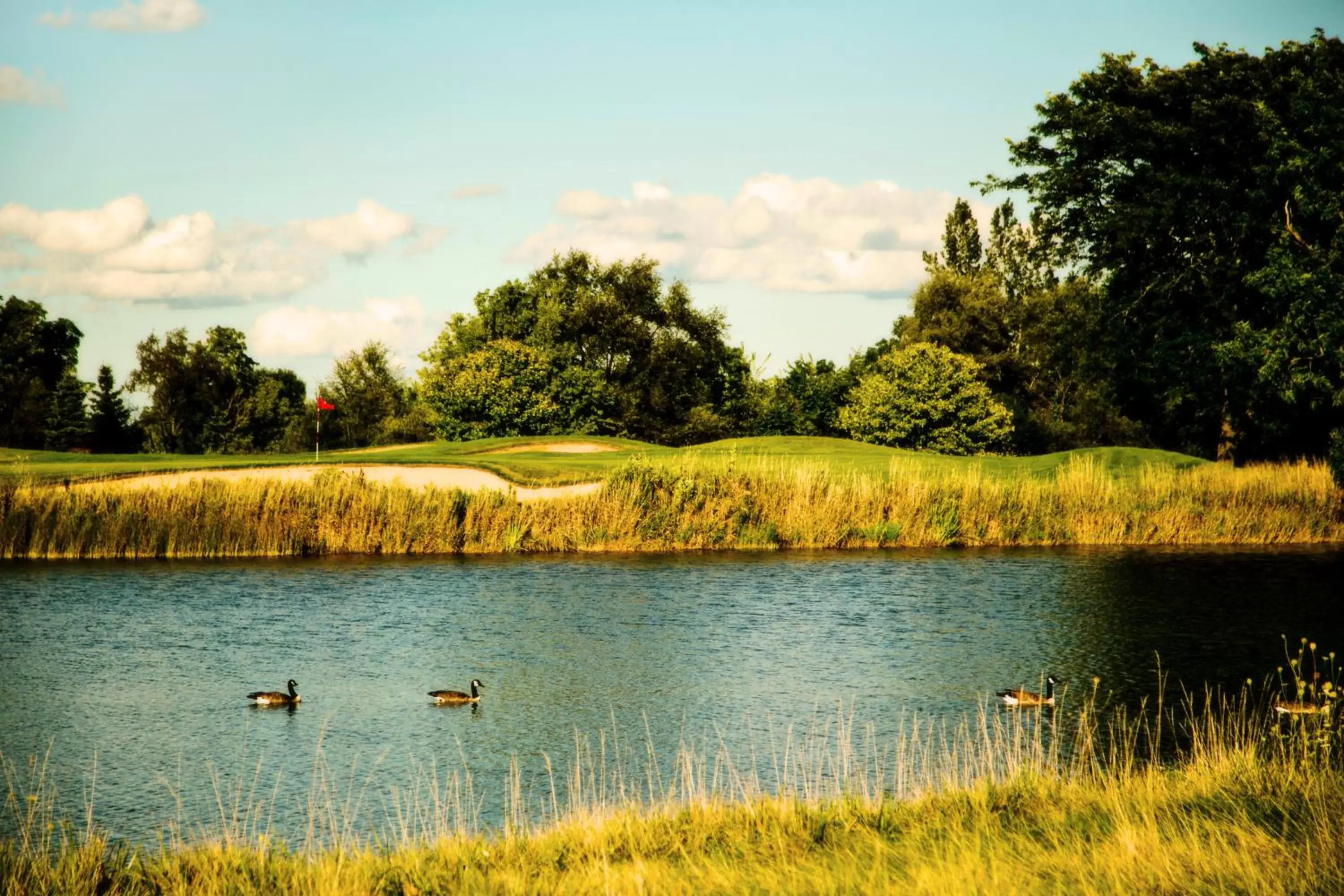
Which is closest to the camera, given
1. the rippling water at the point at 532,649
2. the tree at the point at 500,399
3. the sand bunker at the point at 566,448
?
the rippling water at the point at 532,649

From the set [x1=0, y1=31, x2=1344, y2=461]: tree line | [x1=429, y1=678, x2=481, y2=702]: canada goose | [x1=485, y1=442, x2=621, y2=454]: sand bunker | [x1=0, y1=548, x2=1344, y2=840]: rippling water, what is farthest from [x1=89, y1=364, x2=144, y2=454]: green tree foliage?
[x1=429, y1=678, x2=481, y2=702]: canada goose

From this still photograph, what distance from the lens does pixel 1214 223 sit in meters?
35.8

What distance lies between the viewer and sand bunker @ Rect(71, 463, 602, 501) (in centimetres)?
2889

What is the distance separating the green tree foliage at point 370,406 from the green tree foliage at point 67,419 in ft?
43.7

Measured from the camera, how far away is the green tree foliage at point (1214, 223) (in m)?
30.1

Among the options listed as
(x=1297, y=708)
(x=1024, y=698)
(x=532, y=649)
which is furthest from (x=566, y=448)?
(x=1297, y=708)

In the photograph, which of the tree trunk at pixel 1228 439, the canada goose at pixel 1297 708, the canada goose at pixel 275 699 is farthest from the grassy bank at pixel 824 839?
the tree trunk at pixel 1228 439

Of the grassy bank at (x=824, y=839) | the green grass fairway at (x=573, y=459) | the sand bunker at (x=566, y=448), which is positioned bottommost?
the grassy bank at (x=824, y=839)

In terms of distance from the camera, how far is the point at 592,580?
23.4 m

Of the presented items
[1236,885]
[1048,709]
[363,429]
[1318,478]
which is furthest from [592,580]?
[363,429]

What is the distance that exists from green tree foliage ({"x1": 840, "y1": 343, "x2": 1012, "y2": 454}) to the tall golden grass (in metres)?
29.2

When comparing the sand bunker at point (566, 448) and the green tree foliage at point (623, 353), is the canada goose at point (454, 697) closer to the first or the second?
the sand bunker at point (566, 448)

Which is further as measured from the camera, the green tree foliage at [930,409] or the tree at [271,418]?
the tree at [271,418]

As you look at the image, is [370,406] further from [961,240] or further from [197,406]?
[961,240]
